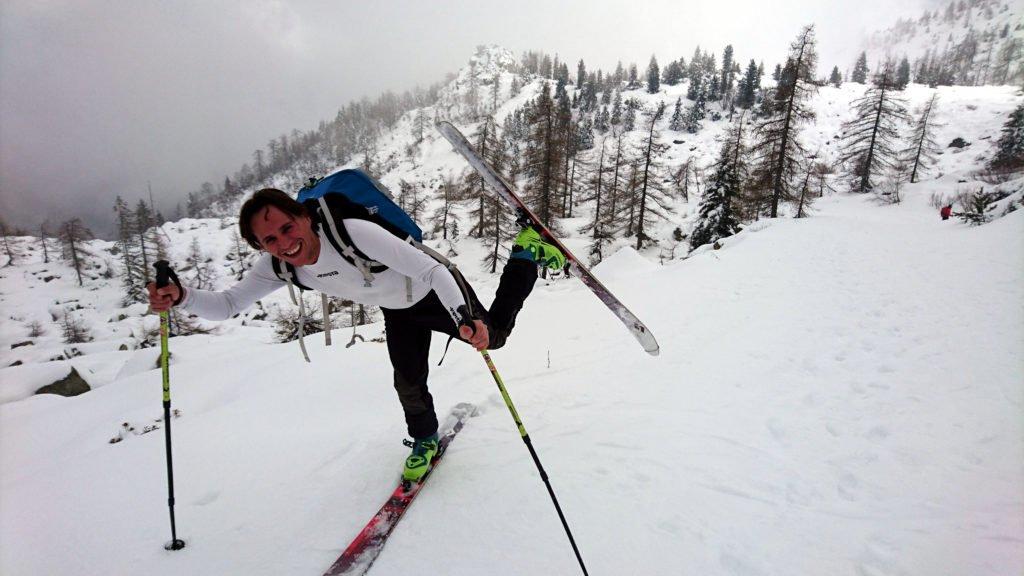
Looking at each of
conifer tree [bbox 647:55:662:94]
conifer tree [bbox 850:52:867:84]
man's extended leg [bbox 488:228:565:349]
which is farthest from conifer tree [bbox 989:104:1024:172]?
conifer tree [bbox 850:52:867:84]

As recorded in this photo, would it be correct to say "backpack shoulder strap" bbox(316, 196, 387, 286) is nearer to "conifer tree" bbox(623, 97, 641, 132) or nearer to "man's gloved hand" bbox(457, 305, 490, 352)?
"man's gloved hand" bbox(457, 305, 490, 352)

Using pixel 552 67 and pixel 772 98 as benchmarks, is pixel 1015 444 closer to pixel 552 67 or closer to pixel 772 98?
pixel 772 98

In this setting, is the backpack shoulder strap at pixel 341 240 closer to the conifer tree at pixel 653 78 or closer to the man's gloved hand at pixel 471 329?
the man's gloved hand at pixel 471 329

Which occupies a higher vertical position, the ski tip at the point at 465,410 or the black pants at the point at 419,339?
the black pants at the point at 419,339

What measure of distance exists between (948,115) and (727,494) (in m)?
87.7

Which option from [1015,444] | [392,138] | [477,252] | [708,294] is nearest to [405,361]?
[1015,444]

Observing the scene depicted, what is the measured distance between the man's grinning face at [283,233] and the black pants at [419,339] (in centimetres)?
92

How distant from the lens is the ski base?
2.43 meters

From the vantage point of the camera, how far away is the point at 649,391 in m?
4.80

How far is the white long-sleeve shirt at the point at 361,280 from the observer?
2627mm

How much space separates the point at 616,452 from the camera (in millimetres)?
3453

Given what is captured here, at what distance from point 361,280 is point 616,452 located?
8.54 feet

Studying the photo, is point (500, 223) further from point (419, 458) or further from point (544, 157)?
point (419, 458)

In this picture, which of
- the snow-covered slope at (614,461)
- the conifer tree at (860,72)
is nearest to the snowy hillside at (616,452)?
the snow-covered slope at (614,461)
